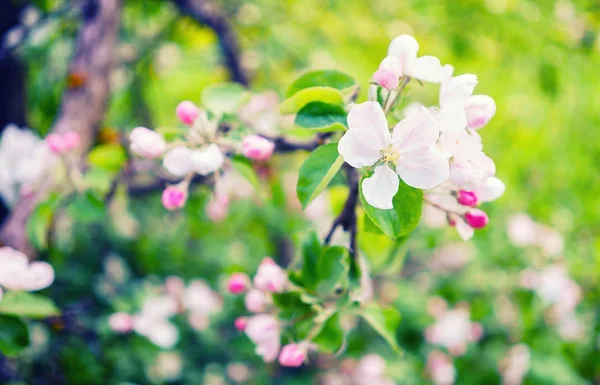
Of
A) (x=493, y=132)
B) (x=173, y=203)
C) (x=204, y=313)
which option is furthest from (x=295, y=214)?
(x=173, y=203)

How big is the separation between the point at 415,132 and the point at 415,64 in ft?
0.50

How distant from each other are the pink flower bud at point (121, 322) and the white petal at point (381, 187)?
1.28 meters

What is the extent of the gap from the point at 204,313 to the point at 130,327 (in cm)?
48

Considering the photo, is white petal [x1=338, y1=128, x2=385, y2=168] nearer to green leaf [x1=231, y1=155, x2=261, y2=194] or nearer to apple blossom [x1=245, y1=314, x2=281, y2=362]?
green leaf [x1=231, y1=155, x2=261, y2=194]

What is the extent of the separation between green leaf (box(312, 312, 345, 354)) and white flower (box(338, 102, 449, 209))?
31cm

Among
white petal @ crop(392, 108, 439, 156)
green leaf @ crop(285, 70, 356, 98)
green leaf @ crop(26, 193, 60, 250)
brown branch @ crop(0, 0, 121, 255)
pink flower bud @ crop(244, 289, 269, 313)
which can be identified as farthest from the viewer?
brown branch @ crop(0, 0, 121, 255)

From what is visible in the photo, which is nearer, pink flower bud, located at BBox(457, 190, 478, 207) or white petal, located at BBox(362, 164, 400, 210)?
white petal, located at BBox(362, 164, 400, 210)

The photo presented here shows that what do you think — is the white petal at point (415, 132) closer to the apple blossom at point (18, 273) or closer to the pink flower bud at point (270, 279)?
the pink flower bud at point (270, 279)

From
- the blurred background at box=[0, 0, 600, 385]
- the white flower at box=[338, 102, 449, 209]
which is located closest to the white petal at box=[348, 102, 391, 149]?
the white flower at box=[338, 102, 449, 209]

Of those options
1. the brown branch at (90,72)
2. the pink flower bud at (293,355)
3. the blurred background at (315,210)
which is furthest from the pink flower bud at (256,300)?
the brown branch at (90,72)

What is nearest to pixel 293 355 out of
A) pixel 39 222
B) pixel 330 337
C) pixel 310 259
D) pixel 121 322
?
pixel 330 337

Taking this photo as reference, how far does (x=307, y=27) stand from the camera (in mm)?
2600

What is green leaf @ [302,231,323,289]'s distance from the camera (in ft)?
3.01

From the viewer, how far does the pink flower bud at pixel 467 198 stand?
83 centimetres
